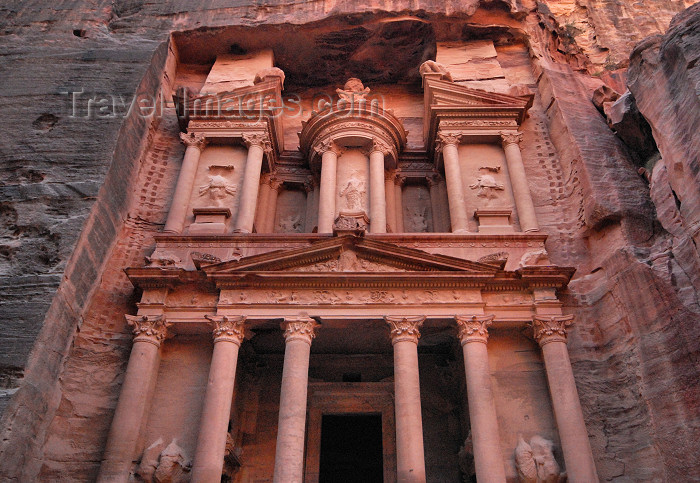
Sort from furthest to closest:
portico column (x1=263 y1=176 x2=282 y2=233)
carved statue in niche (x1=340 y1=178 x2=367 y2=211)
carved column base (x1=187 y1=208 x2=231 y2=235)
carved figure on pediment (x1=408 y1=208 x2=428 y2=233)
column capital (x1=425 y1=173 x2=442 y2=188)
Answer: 1. column capital (x1=425 y1=173 x2=442 y2=188)
2. carved figure on pediment (x1=408 y1=208 x2=428 y2=233)
3. portico column (x1=263 y1=176 x2=282 y2=233)
4. carved statue in niche (x1=340 y1=178 x2=367 y2=211)
5. carved column base (x1=187 y1=208 x2=231 y2=235)

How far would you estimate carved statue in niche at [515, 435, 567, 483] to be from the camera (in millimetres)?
8859

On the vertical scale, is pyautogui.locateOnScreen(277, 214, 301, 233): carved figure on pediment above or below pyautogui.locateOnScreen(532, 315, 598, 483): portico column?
above

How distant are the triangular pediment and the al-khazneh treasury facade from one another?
0.03 meters

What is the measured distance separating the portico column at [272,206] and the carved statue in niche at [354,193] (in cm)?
209

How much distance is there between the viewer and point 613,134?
43.6 ft

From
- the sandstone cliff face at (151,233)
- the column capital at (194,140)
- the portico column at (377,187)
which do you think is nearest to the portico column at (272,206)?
the column capital at (194,140)

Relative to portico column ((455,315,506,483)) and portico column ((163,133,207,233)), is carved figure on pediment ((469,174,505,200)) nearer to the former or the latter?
portico column ((455,315,506,483))

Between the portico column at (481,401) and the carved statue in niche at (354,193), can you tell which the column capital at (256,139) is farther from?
the portico column at (481,401)

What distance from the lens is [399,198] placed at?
14.6m

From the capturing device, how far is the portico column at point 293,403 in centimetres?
870

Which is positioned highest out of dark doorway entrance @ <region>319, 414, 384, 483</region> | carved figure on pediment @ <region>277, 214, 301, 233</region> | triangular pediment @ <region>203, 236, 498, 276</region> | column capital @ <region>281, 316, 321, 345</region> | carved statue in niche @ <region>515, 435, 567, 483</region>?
carved figure on pediment @ <region>277, 214, 301, 233</region>

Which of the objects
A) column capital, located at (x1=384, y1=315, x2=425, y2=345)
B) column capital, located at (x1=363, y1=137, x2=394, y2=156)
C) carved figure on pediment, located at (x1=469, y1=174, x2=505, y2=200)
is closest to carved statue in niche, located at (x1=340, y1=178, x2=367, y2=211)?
column capital, located at (x1=363, y1=137, x2=394, y2=156)

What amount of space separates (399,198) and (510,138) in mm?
3072

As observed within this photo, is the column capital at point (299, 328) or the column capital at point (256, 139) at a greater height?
the column capital at point (256, 139)
